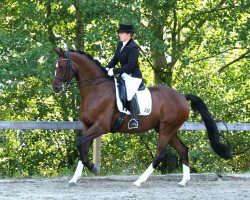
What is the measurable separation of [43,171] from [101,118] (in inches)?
188

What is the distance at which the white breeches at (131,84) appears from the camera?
10055 mm

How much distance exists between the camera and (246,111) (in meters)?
16.8

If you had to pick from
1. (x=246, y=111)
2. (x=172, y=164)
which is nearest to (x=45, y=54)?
(x=172, y=164)

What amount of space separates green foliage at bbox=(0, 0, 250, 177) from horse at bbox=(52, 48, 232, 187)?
4.60 feet

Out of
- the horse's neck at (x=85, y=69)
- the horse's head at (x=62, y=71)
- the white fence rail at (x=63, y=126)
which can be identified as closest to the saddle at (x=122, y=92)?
the horse's neck at (x=85, y=69)

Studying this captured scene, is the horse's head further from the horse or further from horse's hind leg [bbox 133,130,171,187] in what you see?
horse's hind leg [bbox 133,130,171,187]

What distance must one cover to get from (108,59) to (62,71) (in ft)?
17.0

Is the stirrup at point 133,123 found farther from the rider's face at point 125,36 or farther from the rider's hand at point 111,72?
the rider's face at point 125,36

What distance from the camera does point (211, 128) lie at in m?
11.2

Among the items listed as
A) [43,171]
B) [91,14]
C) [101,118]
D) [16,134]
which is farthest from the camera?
[43,171]

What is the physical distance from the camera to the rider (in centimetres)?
1009

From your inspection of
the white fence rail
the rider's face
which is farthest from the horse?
the rider's face

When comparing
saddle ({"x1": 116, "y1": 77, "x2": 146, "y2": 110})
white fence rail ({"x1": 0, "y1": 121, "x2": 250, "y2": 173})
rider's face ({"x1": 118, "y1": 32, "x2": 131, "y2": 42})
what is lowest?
white fence rail ({"x1": 0, "y1": 121, "x2": 250, "y2": 173})

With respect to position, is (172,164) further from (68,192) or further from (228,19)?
(68,192)
